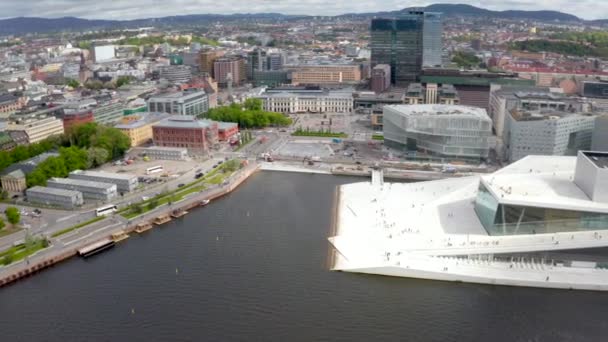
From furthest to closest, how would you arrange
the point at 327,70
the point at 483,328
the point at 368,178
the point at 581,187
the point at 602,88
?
1. the point at 327,70
2. the point at 602,88
3. the point at 368,178
4. the point at 581,187
5. the point at 483,328

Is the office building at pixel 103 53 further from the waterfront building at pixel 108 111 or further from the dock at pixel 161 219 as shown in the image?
the dock at pixel 161 219

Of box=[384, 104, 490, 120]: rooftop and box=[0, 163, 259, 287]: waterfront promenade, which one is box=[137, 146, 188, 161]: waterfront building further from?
box=[384, 104, 490, 120]: rooftop

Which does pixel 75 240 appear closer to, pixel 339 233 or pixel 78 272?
pixel 78 272

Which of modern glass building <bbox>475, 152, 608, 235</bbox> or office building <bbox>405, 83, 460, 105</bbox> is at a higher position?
office building <bbox>405, 83, 460, 105</bbox>

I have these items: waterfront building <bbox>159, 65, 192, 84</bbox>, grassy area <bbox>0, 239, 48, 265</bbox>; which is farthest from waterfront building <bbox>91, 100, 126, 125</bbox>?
grassy area <bbox>0, 239, 48, 265</bbox>

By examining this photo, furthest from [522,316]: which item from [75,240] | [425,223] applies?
[75,240]

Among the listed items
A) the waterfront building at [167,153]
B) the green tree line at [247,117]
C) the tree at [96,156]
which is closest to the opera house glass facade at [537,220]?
the waterfront building at [167,153]

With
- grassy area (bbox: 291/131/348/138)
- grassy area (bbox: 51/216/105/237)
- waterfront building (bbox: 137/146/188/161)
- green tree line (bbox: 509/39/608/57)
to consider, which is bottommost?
grassy area (bbox: 51/216/105/237)
